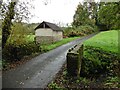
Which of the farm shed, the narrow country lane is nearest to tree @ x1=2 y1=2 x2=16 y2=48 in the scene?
the narrow country lane

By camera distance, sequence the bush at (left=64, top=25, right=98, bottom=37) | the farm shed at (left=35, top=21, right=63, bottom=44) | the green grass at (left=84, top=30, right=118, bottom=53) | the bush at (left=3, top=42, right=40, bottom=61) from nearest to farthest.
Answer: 1. the bush at (left=3, top=42, right=40, bottom=61)
2. the green grass at (left=84, top=30, right=118, bottom=53)
3. the farm shed at (left=35, top=21, right=63, bottom=44)
4. the bush at (left=64, top=25, right=98, bottom=37)

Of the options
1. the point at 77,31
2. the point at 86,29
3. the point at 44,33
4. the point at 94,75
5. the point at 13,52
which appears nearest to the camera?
the point at 94,75

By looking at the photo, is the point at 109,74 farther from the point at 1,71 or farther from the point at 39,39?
the point at 39,39

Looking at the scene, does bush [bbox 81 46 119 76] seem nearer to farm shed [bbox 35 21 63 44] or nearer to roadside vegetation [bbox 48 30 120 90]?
roadside vegetation [bbox 48 30 120 90]

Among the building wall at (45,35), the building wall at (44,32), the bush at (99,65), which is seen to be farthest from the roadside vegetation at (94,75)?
the building wall at (44,32)

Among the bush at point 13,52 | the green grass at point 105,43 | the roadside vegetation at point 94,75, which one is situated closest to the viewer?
the roadside vegetation at point 94,75

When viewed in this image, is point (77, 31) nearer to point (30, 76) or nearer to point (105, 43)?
point (105, 43)

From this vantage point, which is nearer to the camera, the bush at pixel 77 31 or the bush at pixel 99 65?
the bush at pixel 99 65

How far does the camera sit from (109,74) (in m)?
17.4

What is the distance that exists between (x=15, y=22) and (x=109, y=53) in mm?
10364

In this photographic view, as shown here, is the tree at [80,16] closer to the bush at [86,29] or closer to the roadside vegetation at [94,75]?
the bush at [86,29]

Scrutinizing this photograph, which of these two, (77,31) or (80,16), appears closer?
(77,31)

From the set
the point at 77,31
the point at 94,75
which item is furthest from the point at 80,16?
the point at 94,75

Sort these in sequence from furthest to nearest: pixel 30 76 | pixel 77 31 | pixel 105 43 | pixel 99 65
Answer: pixel 77 31 → pixel 105 43 → pixel 99 65 → pixel 30 76
